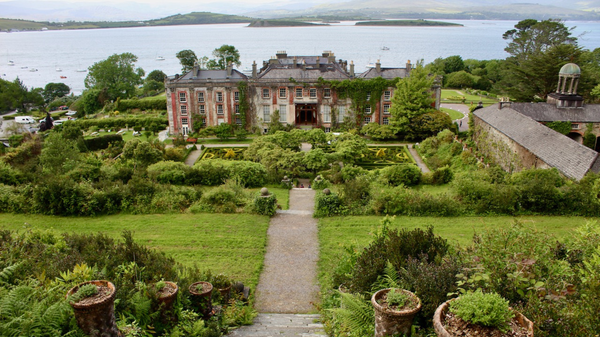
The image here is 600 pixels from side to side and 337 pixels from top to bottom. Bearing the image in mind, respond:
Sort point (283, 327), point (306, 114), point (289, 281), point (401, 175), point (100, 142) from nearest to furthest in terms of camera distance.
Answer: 1. point (283, 327)
2. point (289, 281)
3. point (401, 175)
4. point (100, 142)
5. point (306, 114)

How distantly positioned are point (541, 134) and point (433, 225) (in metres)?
11.9

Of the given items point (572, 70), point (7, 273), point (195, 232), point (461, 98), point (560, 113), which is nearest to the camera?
point (7, 273)

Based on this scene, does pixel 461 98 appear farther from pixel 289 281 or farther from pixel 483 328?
pixel 483 328

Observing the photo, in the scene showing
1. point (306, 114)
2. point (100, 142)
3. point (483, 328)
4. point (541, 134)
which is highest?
point (483, 328)

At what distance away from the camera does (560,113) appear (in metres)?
31.3

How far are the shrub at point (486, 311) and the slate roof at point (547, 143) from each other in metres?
18.8

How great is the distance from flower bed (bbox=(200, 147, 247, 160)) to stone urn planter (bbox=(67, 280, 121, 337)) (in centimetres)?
2586

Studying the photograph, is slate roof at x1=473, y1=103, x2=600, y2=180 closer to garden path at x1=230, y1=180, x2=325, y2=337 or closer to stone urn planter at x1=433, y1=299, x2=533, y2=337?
garden path at x1=230, y1=180, x2=325, y2=337

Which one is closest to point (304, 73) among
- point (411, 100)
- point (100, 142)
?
point (411, 100)

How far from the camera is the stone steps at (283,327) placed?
35.4 ft

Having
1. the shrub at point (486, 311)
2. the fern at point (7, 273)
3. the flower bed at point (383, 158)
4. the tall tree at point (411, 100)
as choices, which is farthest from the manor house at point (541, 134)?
the fern at point (7, 273)

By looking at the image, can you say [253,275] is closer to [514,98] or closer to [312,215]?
[312,215]

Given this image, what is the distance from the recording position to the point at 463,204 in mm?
21766

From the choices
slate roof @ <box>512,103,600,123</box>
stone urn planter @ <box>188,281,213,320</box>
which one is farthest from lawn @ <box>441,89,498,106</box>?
stone urn planter @ <box>188,281,213,320</box>
